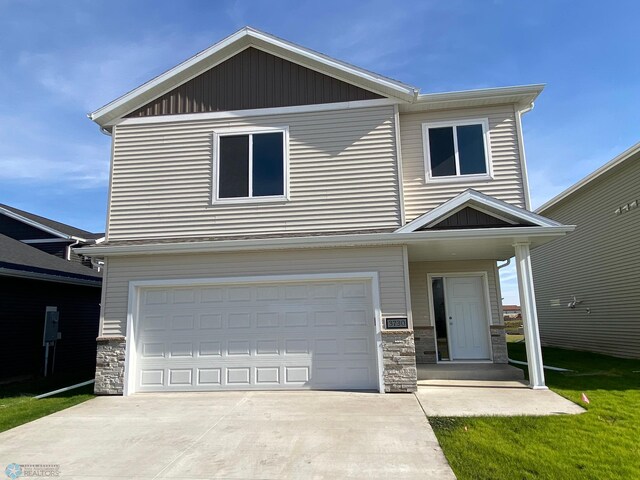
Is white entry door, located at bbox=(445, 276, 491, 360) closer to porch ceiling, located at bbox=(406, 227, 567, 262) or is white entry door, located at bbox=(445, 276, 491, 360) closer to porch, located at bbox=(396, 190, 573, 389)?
porch, located at bbox=(396, 190, 573, 389)

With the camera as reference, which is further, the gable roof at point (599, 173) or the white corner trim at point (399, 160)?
the gable roof at point (599, 173)

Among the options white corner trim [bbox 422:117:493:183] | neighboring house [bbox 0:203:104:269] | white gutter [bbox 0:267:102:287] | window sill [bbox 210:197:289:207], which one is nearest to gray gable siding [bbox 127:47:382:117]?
white corner trim [bbox 422:117:493:183]

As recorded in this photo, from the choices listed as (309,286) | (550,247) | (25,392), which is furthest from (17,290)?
(550,247)

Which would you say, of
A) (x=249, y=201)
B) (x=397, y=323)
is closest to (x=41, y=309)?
(x=249, y=201)

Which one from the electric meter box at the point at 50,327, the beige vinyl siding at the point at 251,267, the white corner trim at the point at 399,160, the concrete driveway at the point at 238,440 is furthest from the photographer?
the electric meter box at the point at 50,327

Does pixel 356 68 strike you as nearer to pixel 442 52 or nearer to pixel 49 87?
pixel 442 52

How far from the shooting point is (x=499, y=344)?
9766mm

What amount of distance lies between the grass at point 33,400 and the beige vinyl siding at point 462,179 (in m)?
7.55

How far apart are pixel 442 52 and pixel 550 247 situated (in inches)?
373

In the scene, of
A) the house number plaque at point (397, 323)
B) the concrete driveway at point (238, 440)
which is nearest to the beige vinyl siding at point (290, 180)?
the house number plaque at point (397, 323)

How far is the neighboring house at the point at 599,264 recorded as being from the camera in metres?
11.3

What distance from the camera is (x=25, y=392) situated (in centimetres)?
891

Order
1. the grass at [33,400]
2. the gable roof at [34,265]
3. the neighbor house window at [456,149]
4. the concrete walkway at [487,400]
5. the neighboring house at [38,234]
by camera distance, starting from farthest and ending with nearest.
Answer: the neighboring house at [38,234], the gable roof at [34,265], the neighbor house window at [456,149], the grass at [33,400], the concrete walkway at [487,400]

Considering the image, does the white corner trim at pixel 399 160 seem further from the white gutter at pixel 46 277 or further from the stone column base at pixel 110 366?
the white gutter at pixel 46 277
